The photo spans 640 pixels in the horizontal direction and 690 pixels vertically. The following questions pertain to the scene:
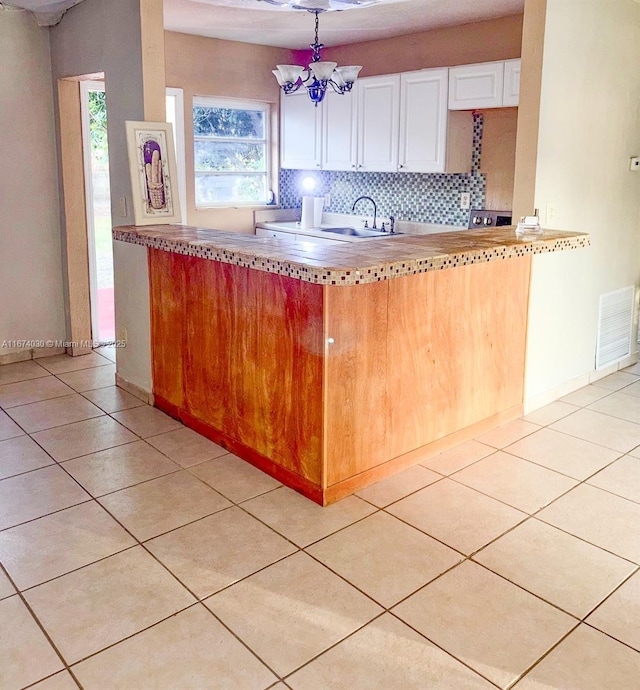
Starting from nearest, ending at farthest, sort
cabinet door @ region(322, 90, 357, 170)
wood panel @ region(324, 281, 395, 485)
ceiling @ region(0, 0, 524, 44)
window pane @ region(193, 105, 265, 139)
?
1. wood panel @ region(324, 281, 395, 485)
2. ceiling @ region(0, 0, 524, 44)
3. cabinet door @ region(322, 90, 357, 170)
4. window pane @ region(193, 105, 265, 139)

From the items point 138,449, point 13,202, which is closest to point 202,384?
point 138,449

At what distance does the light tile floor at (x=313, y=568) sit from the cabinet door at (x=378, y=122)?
2.83 metres

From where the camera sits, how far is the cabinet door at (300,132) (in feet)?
19.9

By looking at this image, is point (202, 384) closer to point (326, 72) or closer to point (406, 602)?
point (406, 602)

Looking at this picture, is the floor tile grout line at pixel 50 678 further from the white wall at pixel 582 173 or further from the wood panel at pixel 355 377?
the white wall at pixel 582 173

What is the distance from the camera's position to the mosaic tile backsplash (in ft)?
17.5

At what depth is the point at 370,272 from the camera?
8.09ft

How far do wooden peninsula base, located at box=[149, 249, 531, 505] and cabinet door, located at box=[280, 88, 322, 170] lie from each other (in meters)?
2.91

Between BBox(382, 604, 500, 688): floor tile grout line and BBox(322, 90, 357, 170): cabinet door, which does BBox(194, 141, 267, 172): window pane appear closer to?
BBox(322, 90, 357, 170): cabinet door

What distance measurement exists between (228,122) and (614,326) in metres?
3.80

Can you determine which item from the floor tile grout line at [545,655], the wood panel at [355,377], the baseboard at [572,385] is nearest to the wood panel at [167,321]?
the wood panel at [355,377]

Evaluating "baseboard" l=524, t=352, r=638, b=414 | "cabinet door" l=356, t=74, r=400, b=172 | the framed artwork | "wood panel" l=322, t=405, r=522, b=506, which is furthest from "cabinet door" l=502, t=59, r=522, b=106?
the framed artwork

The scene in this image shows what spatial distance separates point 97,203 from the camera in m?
6.66

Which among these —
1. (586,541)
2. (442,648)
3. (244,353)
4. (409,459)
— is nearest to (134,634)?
(442,648)
